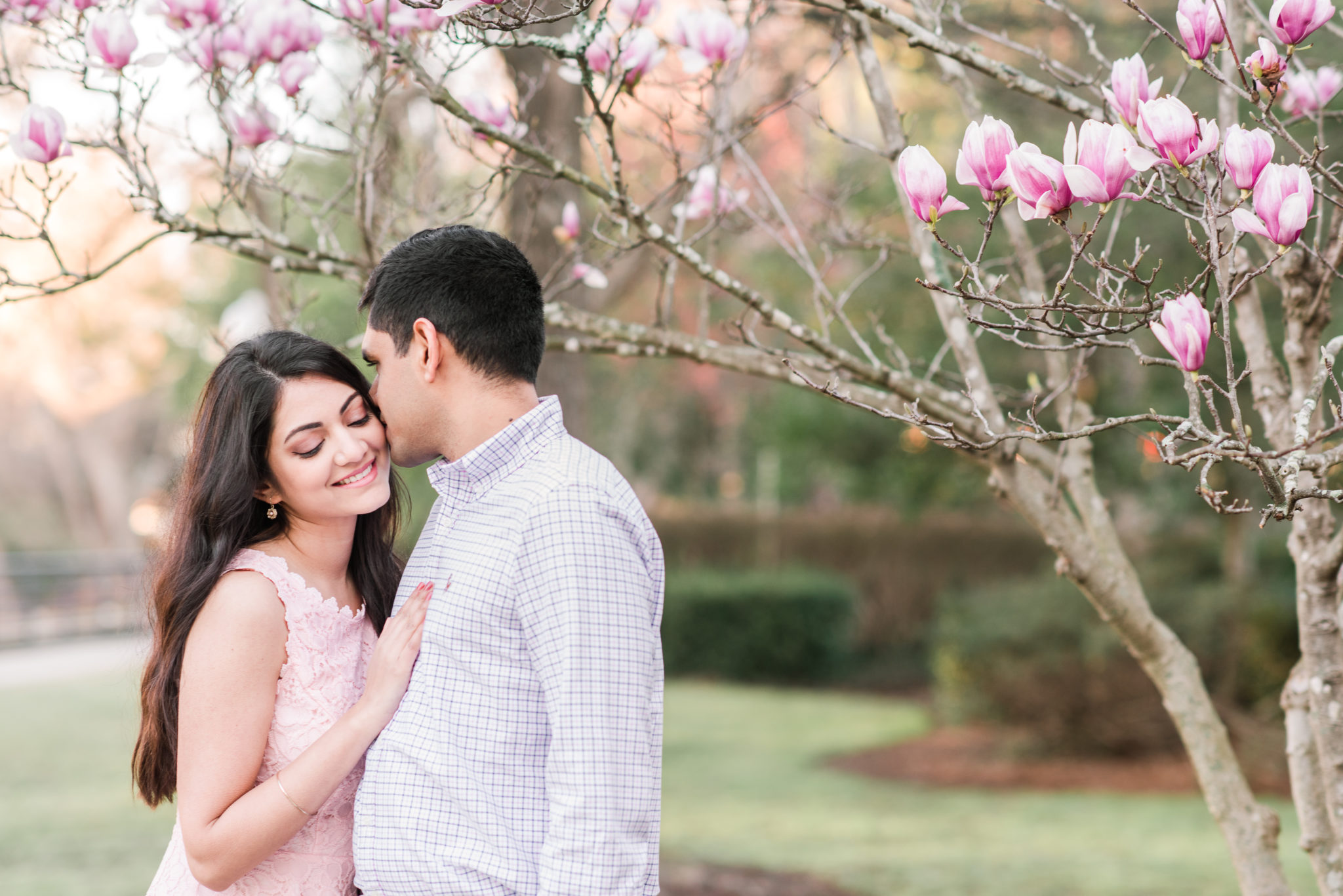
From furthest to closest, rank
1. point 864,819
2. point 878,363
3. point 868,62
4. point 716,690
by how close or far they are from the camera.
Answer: point 716,690 < point 864,819 < point 868,62 < point 878,363

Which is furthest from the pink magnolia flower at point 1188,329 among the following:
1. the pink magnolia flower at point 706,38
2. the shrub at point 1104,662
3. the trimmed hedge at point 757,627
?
the trimmed hedge at point 757,627

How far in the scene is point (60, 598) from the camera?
53.9 ft

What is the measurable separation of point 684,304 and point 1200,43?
16971mm

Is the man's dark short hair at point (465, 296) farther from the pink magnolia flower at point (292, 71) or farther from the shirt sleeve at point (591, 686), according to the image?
the pink magnolia flower at point (292, 71)

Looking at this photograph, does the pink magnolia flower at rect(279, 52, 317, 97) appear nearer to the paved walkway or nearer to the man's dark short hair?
the man's dark short hair

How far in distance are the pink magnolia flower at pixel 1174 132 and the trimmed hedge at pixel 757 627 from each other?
12.2 m

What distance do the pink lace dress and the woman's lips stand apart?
19cm

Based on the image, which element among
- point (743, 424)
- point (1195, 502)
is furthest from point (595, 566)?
point (743, 424)

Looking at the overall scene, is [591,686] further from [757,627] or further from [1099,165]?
[757,627]

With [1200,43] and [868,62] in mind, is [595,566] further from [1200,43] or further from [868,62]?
[868,62]

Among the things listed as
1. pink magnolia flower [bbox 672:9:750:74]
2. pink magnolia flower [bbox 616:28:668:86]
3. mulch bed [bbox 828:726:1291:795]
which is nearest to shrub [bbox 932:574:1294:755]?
mulch bed [bbox 828:726:1291:795]

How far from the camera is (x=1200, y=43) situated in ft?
5.57

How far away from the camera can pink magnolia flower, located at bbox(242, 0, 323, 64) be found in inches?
103

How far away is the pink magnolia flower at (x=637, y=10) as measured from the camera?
2494 millimetres
